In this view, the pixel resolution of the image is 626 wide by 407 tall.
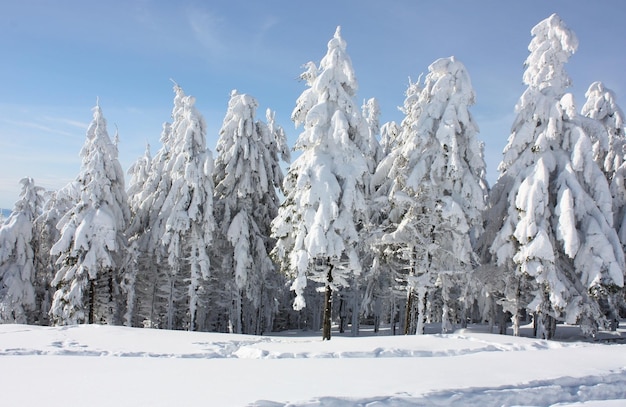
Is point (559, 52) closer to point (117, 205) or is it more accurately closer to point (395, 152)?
point (395, 152)

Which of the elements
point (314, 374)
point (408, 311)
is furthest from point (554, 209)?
point (314, 374)

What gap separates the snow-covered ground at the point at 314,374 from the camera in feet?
26.2

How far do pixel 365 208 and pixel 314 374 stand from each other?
1107cm

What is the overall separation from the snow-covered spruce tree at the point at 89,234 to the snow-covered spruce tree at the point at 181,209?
9.78 ft

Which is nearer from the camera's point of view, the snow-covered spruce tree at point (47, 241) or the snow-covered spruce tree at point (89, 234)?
the snow-covered spruce tree at point (89, 234)

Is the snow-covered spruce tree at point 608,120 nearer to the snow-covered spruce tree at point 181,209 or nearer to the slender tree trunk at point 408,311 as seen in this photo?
the slender tree trunk at point 408,311

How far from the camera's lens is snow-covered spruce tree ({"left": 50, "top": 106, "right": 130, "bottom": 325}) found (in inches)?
1013

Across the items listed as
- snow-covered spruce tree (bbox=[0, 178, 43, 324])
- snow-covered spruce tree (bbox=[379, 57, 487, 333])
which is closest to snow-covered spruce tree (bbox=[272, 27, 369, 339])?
snow-covered spruce tree (bbox=[379, 57, 487, 333])

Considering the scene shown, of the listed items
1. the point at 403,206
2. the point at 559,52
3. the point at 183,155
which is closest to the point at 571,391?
the point at 403,206

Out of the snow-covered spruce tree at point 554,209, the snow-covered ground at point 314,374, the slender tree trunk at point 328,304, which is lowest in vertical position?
the snow-covered ground at point 314,374

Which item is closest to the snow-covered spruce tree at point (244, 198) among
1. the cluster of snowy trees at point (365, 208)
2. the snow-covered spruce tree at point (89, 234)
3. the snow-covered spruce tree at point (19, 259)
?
the cluster of snowy trees at point (365, 208)

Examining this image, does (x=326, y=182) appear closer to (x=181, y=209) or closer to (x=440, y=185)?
(x=440, y=185)

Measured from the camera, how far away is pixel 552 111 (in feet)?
72.3

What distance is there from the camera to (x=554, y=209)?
2244 centimetres
